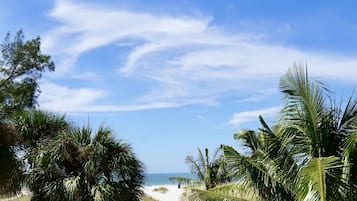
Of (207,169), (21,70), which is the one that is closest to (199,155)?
(207,169)

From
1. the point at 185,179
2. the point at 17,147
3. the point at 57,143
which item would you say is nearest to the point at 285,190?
the point at 57,143

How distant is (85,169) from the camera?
14.1 metres

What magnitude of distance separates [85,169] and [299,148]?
268 inches

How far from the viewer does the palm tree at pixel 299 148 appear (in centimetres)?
873

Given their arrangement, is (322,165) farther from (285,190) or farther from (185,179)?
(185,179)

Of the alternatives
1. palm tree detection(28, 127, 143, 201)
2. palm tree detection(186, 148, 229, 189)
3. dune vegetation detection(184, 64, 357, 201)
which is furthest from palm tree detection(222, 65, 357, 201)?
palm tree detection(186, 148, 229, 189)

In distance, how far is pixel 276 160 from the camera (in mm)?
9922

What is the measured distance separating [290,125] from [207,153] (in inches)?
461

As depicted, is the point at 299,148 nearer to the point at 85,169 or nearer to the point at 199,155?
the point at 85,169

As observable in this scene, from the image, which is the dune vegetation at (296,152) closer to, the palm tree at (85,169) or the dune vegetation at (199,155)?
the dune vegetation at (199,155)

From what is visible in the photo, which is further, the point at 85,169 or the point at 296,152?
the point at 85,169

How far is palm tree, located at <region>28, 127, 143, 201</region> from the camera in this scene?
45.4 feet

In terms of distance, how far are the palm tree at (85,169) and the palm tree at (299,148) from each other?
4.97 m

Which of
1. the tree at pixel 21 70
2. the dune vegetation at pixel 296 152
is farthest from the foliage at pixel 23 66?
the dune vegetation at pixel 296 152
